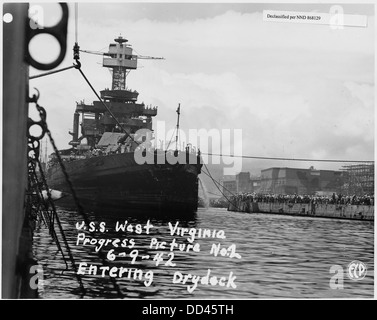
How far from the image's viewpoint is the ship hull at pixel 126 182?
9.52 metres

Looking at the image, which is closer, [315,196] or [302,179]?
[302,179]

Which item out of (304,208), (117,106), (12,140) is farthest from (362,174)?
(304,208)

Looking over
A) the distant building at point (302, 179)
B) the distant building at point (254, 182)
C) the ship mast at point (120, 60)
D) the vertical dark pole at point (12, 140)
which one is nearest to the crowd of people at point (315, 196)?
the distant building at point (302, 179)

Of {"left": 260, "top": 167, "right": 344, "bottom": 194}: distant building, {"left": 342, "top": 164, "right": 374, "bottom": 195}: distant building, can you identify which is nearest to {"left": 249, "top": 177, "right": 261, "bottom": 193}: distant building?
{"left": 260, "top": 167, "right": 344, "bottom": 194}: distant building

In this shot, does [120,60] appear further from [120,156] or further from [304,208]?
[304,208]

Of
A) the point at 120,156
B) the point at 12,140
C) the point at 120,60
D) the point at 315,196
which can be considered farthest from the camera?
the point at 315,196

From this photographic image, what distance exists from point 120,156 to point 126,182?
64.3 inches

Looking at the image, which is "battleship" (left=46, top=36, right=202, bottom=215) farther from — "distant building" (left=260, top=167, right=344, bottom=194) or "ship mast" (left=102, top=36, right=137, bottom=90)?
"distant building" (left=260, top=167, right=344, bottom=194)

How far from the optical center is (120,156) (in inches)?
415

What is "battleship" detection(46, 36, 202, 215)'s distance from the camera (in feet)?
21.9

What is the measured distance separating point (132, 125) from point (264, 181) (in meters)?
2.54

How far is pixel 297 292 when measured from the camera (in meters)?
6.36
